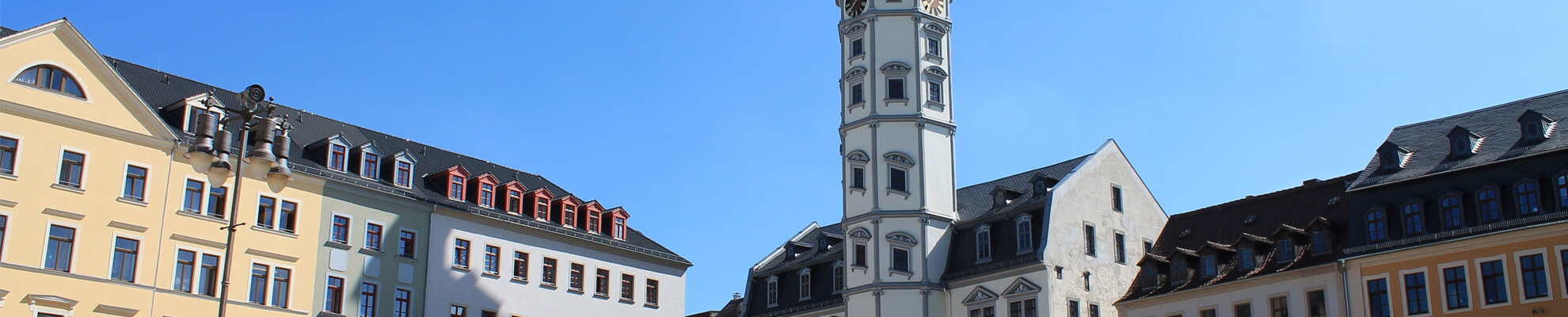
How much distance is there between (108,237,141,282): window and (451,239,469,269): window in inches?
527

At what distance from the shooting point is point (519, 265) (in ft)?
206

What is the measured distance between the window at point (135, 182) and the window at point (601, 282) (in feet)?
68.6

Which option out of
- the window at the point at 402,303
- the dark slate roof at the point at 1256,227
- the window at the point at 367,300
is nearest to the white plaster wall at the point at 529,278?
the window at the point at 402,303

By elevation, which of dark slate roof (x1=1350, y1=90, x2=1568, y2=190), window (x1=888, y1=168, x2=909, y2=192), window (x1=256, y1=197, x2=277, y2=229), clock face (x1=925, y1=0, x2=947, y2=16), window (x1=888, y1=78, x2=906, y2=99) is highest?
clock face (x1=925, y1=0, x2=947, y2=16)

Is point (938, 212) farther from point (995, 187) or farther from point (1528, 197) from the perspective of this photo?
point (1528, 197)

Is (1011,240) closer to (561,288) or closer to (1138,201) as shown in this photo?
(1138,201)

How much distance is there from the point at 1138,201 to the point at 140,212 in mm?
44243

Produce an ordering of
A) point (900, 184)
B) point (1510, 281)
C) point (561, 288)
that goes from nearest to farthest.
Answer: point (1510, 281) < point (561, 288) < point (900, 184)

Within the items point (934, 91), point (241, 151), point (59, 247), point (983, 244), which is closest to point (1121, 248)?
point (983, 244)

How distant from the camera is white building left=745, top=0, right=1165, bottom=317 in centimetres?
6494

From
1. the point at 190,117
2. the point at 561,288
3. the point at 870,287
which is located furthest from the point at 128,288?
→ the point at 870,287

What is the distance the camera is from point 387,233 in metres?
57.8

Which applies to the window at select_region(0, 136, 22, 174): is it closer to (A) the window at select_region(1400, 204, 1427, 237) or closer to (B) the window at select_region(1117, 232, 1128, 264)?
(B) the window at select_region(1117, 232, 1128, 264)

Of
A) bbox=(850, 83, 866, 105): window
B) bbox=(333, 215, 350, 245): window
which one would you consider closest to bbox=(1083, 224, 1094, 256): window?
bbox=(850, 83, 866, 105): window
